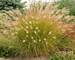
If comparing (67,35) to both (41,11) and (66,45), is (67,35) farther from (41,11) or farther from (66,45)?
(41,11)

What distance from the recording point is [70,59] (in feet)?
21.7

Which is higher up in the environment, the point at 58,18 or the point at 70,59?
the point at 58,18

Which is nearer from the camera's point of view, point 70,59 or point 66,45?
point 70,59

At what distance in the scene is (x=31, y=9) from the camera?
727cm

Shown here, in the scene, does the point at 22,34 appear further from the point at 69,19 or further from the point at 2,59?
the point at 69,19

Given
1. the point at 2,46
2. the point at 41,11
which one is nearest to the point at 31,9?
the point at 41,11

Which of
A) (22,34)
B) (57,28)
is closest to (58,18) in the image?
(57,28)

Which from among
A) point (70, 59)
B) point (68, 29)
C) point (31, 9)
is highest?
point (31, 9)

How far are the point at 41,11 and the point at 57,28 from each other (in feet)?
2.08

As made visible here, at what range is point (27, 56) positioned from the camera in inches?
267

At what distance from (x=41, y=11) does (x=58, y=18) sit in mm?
462

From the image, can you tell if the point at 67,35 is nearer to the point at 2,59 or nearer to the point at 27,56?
the point at 27,56

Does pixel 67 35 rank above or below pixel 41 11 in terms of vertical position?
below

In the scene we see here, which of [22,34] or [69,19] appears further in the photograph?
[69,19]
